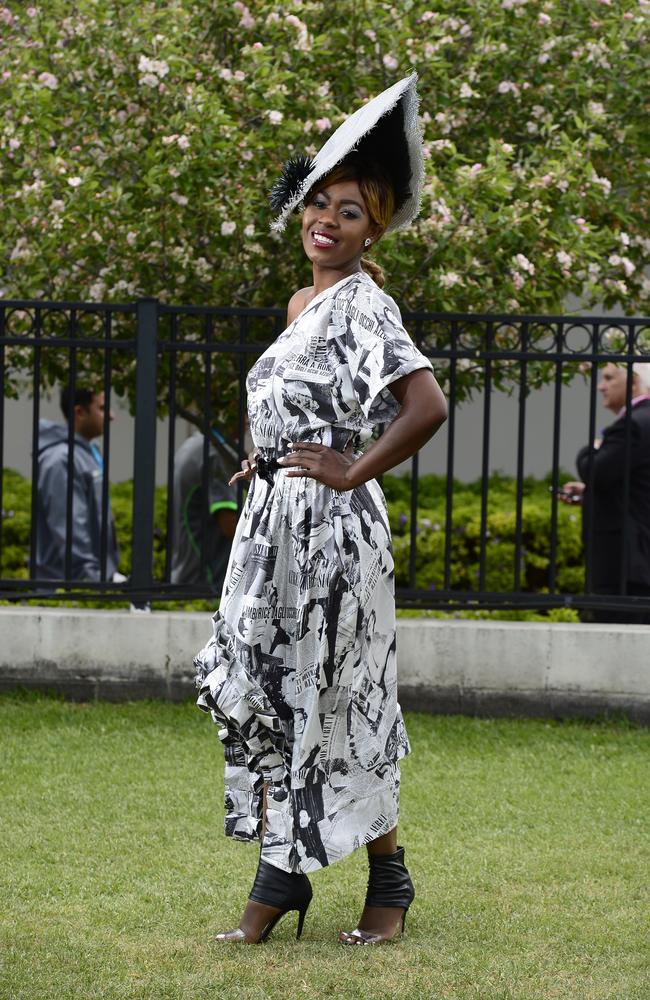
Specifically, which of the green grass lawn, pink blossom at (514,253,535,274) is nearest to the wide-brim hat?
the green grass lawn

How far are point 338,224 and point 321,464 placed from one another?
64 centimetres

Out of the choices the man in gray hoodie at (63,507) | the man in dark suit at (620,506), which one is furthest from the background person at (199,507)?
the man in dark suit at (620,506)

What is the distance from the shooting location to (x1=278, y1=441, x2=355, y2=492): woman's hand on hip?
3852 millimetres

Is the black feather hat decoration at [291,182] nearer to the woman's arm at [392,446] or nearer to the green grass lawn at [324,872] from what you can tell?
the woman's arm at [392,446]

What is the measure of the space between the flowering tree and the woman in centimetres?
344

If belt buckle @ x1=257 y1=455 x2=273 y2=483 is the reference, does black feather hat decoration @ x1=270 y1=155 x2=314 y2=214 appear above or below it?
above

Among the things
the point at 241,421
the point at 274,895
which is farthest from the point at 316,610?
the point at 241,421

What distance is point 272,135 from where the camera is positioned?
304 inches

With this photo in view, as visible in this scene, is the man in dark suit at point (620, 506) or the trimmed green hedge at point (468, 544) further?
the trimmed green hedge at point (468, 544)

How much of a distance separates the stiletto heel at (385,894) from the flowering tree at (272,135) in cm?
395

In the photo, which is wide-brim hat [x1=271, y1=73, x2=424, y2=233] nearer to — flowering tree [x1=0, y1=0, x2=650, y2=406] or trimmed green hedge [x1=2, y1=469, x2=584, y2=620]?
flowering tree [x1=0, y1=0, x2=650, y2=406]

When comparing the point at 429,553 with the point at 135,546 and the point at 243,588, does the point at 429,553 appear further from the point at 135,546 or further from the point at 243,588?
the point at 243,588

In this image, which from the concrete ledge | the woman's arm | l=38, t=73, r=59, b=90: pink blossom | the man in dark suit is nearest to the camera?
the woman's arm

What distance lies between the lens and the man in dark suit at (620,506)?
7.44m
